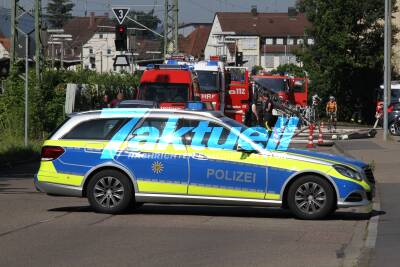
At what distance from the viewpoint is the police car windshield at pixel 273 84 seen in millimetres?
47750

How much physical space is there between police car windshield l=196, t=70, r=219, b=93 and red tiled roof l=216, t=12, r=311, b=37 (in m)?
87.0

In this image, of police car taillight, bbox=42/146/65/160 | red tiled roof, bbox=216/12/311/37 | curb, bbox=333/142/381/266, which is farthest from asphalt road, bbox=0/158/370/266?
red tiled roof, bbox=216/12/311/37

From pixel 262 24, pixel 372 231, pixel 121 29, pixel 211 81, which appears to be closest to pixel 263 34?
pixel 262 24

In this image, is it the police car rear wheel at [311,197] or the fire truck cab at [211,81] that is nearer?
the police car rear wheel at [311,197]

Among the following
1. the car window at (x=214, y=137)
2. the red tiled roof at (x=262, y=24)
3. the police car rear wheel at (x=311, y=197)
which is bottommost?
the police car rear wheel at (x=311, y=197)

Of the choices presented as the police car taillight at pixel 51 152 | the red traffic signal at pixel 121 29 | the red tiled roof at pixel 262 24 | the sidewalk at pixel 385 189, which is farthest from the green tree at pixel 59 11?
the police car taillight at pixel 51 152

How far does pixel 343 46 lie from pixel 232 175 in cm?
3867

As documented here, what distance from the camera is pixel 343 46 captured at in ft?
162

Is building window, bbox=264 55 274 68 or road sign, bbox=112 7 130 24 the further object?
building window, bbox=264 55 274 68

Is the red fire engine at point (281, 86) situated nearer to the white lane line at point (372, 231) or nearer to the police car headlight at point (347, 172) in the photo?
the white lane line at point (372, 231)

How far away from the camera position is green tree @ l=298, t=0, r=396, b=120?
50062 mm

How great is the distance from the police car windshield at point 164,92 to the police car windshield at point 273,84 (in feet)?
69.2

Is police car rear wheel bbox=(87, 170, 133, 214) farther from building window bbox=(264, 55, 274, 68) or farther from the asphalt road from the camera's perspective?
building window bbox=(264, 55, 274, 68)

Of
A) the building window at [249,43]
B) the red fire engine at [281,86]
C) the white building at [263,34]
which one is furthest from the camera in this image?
the white building at [263,34]
